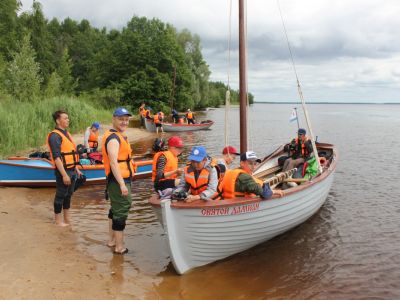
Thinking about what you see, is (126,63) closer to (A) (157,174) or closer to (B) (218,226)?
(A) (157,174)

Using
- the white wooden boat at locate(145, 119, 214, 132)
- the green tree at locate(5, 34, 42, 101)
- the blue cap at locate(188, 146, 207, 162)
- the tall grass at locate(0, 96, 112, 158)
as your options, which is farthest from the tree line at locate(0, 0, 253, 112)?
the blue cap at locate(188, 146, 207, 162)

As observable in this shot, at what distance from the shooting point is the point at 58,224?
7305mm

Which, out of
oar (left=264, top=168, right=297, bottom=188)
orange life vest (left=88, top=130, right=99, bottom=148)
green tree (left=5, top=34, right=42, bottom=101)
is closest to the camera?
oar (left=264, top=168, right=297, bottom=188)

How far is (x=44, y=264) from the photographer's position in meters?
5.48

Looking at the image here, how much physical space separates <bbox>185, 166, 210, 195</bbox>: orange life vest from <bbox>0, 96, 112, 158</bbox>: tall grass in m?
9.00

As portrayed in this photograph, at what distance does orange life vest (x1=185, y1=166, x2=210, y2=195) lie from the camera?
18.7 ft

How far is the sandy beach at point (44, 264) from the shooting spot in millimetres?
4762

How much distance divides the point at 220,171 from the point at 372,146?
22.1 meters

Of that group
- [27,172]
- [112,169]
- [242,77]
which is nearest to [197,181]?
[112,169]

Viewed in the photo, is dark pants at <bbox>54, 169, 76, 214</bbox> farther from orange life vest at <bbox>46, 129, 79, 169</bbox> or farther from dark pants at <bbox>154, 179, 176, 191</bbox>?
dark pants at <bbox>154, 179, 176, 191</bbox>

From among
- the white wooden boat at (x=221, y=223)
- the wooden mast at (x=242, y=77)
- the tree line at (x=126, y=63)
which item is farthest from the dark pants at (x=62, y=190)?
the tree line at (x=126, y=63)

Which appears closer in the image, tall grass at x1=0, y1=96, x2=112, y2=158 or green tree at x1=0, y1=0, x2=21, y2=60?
tall grass at x1=0, y1=96, x2=112, y2=158

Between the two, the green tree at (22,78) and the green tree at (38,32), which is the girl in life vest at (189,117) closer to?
the green tree at (22,78)

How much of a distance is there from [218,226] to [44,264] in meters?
2.59
